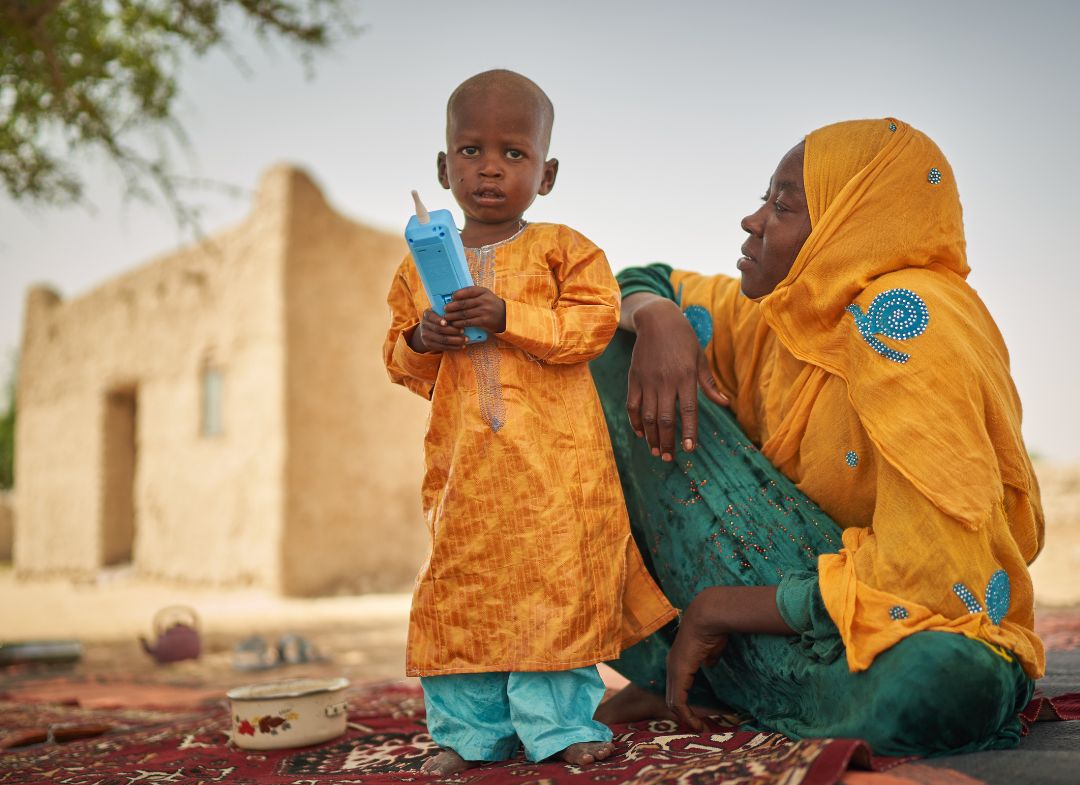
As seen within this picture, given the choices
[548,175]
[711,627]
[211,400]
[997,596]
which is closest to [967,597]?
[997,596]

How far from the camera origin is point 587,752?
194 centimetres

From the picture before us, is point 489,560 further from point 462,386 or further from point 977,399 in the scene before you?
point 977,399

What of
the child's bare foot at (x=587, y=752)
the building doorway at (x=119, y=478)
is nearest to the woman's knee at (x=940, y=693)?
the child's bare foot at (x=587, y=752)

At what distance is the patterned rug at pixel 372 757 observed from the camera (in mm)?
1579

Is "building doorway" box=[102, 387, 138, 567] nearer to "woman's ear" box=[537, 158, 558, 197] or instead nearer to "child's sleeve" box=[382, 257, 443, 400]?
"child's sleeve" box=[382, 257, 443, 400]

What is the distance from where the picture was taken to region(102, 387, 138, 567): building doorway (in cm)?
1370

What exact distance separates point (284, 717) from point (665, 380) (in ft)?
4.50

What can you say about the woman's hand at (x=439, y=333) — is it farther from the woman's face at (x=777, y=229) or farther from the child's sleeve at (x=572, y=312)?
the woman's face at (x=777, y=229)

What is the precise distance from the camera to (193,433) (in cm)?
1148

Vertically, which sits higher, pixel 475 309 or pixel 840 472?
pixel 475 309

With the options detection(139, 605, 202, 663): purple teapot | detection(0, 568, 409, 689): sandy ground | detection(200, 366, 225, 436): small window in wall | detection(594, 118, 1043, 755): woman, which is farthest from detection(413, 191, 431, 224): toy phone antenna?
detection(200, 366, 225, 436): small window in wall

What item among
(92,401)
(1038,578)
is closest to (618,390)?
(1038,578)

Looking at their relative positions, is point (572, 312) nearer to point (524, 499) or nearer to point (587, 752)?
point (524, 499)

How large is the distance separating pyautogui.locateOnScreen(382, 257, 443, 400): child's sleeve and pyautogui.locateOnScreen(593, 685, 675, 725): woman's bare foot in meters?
0.93
